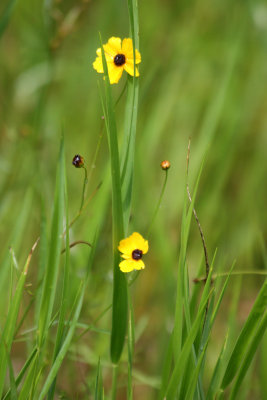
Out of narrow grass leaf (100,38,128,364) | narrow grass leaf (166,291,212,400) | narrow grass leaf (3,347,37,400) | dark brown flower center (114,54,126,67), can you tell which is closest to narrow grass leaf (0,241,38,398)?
narrow grass leaf (3,347,37,400)

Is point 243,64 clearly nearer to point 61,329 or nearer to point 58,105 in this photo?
point 58,105

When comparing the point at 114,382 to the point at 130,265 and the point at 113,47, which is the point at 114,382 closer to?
the point at 130,265

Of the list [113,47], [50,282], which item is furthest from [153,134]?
[50,282]

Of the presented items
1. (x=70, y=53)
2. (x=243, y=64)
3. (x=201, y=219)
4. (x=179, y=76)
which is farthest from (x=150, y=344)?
(x=70, y=53)

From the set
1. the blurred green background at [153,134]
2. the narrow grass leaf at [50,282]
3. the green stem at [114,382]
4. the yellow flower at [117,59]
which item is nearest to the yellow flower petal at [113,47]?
the yellow flower at [117,59]

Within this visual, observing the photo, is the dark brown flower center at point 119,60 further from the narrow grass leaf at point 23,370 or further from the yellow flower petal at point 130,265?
the narrow grass leaf at point 23,370

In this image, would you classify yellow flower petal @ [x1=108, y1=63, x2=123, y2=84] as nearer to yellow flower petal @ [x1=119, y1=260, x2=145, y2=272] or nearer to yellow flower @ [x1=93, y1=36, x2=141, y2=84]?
yellow flower @ [x1=93, y1=36, x2=141, y2=84]
